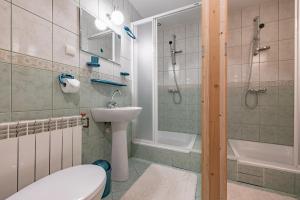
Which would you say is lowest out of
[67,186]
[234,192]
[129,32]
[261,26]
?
[234,192]

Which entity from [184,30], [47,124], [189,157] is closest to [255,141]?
[189,157]

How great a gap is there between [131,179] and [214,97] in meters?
1.35

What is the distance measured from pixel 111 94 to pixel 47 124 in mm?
873

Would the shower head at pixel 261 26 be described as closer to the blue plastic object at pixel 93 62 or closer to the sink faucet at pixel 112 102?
the sink faucet at pixel 112 102

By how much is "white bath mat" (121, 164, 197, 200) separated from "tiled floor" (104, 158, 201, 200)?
44mm

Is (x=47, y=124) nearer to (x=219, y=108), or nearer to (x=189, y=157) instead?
(x=219, y=108)

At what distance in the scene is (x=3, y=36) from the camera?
2.95 ft

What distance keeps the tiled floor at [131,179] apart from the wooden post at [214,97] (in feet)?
2.14

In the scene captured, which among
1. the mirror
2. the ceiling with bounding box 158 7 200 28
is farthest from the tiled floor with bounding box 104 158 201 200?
the ceiling with bounding box 158 7 200 28

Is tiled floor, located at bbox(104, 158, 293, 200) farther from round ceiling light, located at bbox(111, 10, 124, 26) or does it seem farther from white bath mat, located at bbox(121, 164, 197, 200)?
round ceiling light, located at bbox(111, 10, 124, 26)

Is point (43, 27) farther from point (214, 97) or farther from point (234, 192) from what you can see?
point (234, 192)

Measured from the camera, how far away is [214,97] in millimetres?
861

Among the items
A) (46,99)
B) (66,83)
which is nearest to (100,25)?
(66,83)

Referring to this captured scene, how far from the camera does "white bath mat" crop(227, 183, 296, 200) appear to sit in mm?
1357
